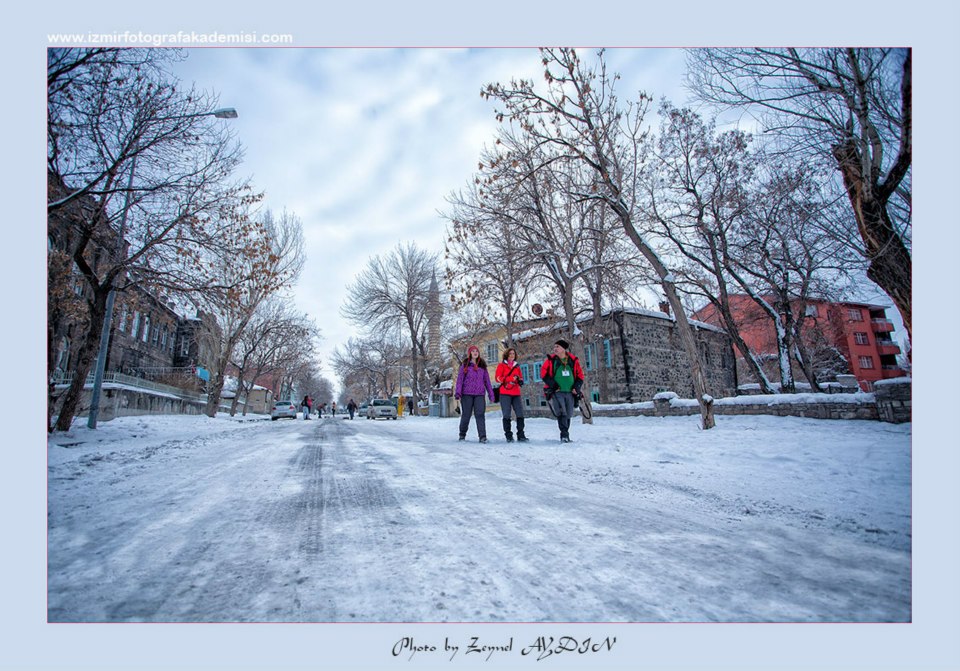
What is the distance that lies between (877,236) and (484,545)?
518 centimetres

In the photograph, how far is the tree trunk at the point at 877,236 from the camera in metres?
3.05

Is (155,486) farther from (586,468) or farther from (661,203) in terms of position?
(661,203)

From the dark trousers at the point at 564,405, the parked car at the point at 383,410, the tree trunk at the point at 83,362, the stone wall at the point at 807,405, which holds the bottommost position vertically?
the parked car at the point at 383,410

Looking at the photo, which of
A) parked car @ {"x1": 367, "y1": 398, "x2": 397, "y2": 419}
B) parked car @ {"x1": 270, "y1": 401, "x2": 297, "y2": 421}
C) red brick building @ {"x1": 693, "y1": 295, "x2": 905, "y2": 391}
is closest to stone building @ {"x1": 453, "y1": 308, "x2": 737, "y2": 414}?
red brick building @ {"x1": 693, "y1": 295, "x2": 905, "y2": 391}

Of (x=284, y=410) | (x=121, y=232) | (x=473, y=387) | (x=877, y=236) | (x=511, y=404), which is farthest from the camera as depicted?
(x=284, y=410)

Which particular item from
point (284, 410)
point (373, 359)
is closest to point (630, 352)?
point (284, 410)

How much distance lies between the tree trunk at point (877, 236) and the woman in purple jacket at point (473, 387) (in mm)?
5362

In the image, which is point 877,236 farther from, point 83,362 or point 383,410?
point 383,410

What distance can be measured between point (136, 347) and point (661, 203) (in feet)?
119

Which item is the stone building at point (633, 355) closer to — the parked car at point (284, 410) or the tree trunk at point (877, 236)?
the tree trunk at point (877, 236)

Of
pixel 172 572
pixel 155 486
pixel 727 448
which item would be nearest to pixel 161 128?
pixel 155 486

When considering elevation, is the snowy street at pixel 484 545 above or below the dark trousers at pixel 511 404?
below

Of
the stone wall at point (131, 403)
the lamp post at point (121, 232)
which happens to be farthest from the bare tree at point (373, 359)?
the lamp post at point (121, 232)

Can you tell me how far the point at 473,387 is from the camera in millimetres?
7836
